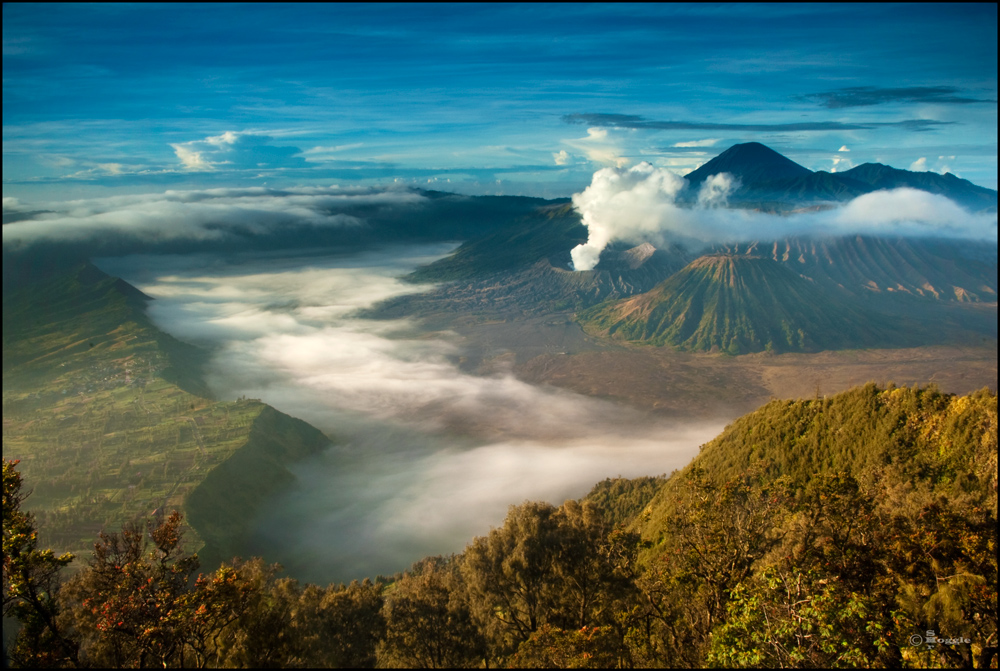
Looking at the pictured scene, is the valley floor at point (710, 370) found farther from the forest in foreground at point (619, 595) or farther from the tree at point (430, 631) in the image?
the tree at point (430, 631)

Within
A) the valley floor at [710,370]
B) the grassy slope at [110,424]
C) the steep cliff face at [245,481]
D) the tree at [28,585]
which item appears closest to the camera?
the tree at [28,585]

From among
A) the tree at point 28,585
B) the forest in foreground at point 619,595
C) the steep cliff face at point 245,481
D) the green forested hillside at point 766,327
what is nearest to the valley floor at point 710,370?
the green forested hillside at point 766,327

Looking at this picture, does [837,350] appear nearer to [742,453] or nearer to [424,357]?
[424,357]

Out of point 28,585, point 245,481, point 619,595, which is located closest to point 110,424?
point 245,481

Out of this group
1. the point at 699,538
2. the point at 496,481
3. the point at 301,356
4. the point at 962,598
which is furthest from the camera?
the point at 301,356

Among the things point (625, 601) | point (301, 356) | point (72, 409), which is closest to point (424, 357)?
point (301, 356)

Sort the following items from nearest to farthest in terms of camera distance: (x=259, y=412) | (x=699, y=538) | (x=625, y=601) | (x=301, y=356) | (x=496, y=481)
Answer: (x=699, y=538)
(x=625, y=601)
(x=496, y=481)
(x=259, y=412)
(x=301, y=356)

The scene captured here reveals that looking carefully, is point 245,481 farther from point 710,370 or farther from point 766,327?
point 766,327
